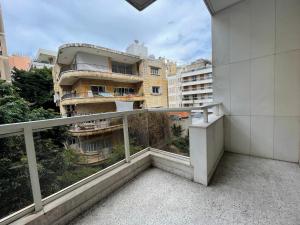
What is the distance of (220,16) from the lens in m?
2.72

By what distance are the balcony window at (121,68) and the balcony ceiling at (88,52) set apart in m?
0.42

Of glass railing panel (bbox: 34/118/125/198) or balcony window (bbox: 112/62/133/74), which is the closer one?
glass railing panel (bbox: 34/118/125/198)

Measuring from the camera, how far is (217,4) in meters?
2.51

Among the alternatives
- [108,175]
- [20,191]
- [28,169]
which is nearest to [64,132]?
[28,169]

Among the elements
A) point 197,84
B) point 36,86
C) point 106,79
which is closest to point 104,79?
point 106,79

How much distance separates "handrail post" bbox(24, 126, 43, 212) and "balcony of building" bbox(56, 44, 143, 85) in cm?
810

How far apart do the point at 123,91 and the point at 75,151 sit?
9627 mm

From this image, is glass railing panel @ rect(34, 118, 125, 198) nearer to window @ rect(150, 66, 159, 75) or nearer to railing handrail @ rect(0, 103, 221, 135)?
railing handrail @ rect(0, 103, 221, 135)

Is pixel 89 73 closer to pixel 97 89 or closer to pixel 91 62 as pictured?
pixel 91 62

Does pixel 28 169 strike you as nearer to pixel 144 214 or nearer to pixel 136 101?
pixel 144 214

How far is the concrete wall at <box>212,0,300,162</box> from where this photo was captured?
7.03 ft

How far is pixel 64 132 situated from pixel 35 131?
271 mm

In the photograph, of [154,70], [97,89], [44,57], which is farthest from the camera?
[44,57]

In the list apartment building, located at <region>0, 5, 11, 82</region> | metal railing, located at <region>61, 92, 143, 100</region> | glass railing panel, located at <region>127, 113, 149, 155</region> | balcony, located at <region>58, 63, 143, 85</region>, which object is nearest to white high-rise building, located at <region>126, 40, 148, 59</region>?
balcony, located at <region>58, 63, 143, 85</region>
